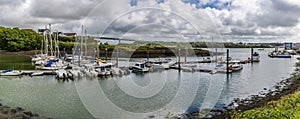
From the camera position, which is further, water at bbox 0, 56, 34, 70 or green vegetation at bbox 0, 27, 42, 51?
green vegetation at bbox 0, 27, 42, 51

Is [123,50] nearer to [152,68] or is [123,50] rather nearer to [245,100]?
[152,68]

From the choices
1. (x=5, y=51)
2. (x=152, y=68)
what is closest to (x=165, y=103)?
(x=152, y=68)

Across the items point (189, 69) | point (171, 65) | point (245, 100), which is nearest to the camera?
point (245, 100)

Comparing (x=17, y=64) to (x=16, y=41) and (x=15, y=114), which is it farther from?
(x=16, y=41)

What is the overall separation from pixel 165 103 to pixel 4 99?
10324mm

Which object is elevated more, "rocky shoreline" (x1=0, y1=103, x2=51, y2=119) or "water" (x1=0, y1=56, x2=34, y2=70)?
"water" (x1=0, y1=56, x2=34, y2=70)

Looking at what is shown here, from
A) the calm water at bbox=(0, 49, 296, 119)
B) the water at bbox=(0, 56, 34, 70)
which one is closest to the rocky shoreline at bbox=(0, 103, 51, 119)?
the calm water at bbox=(0, 49, 296, 119)

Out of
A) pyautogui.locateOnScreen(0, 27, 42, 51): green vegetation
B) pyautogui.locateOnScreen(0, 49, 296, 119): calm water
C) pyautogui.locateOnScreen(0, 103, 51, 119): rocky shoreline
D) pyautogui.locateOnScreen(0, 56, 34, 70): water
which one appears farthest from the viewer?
pyautogui.locateOnScreen(0, 27, 42, 51): green vegetation

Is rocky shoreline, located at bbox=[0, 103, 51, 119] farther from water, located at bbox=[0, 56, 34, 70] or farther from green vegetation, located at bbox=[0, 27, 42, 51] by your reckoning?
green vegetation, located at bbox=[0, 27, 42, 51]

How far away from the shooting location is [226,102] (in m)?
15.4

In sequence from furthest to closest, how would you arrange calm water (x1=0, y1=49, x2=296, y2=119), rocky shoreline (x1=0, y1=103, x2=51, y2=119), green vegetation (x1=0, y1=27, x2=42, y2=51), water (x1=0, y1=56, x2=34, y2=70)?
green vegetation (x1=0, y1=27, x2=42, y2=51) < water (x1=0, y1=56, x2=34, y2=70) < calm water (x1=0, y1=49, x2=296, y2=119) < rocky shoreline (x1=0, y1=103, x2=51, y2=119)

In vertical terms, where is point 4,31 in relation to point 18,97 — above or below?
above

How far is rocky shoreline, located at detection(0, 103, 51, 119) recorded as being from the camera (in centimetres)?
1187

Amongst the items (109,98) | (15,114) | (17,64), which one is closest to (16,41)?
(17,64)
